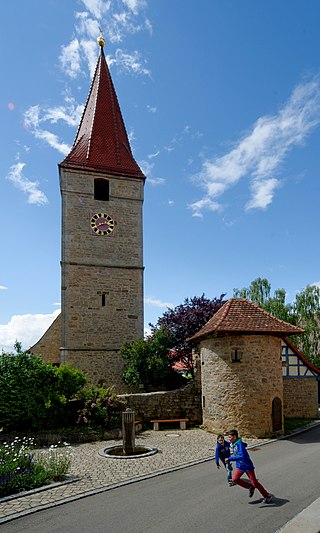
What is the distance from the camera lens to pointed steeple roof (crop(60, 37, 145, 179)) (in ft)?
74.5

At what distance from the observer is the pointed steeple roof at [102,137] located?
74.5 feet

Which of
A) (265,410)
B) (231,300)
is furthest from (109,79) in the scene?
(265,410)

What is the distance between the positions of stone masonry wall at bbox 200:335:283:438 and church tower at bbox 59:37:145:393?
7.64 metres

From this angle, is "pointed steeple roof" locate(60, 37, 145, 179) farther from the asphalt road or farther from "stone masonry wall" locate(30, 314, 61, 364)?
the asphalt road

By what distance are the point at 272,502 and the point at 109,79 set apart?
26.6 metres

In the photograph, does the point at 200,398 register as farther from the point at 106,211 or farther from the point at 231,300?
the point at 106,211

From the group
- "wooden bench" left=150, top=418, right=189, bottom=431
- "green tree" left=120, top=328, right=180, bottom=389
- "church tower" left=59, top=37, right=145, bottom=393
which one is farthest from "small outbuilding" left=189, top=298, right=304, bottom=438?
"church tower" left=59, top=37, right=145, bottom=393

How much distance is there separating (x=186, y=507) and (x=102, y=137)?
21864mm

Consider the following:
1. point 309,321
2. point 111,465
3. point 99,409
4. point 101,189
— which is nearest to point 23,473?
point 111,465

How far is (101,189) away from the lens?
23.2m

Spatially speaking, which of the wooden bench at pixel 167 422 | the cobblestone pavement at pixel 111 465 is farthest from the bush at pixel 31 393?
the wooden bench at pixel 167 422

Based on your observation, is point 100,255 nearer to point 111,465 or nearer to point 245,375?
point 245,375

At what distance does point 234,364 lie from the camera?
13188mm

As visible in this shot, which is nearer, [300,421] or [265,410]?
[265,410]
